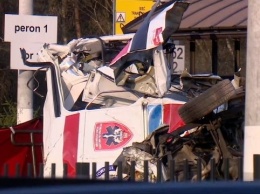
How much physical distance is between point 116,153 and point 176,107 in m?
0.72

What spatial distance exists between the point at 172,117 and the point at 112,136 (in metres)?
0.61

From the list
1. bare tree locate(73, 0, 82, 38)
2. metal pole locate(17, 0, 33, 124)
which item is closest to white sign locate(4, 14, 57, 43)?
metal pole locate(17, 0, 33, 124)

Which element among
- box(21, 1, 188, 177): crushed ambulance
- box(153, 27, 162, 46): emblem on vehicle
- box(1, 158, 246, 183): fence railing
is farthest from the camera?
box(21, 1, 188, 177): crushed ambulance

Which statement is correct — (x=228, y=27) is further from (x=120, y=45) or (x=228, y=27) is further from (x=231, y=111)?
(x=231, y=111)

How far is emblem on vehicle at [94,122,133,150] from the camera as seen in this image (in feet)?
29.2

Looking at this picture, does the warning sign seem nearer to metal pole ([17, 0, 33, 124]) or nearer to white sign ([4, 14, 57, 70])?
metal pole ([17, 0, 33, 124])

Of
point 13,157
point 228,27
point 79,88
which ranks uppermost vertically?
point 228,27

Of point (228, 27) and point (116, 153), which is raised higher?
point (228, 27)

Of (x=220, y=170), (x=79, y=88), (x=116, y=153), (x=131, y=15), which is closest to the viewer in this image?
(x=220, y=170)

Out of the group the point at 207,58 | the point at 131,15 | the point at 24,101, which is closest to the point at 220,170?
the point at 24,101

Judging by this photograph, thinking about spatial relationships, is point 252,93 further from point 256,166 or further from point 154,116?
point 154,116

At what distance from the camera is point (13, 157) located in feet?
35.7

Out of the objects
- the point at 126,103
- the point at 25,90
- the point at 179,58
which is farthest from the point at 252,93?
the point at 179,58

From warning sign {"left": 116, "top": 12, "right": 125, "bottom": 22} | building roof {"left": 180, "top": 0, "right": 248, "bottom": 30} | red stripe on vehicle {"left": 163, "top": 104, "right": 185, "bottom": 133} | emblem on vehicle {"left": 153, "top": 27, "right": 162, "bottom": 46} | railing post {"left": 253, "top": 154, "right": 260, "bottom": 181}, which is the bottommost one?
railing post {"left": 253, "top": 154, "right": 260, "bottom": 181}
